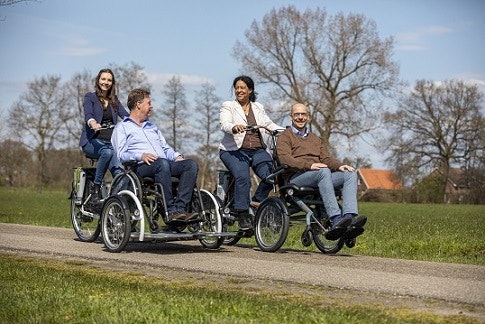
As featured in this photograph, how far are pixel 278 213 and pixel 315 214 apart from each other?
1.39ft

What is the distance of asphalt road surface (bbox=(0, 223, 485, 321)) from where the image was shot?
5754 millimetres

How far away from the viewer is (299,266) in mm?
7133

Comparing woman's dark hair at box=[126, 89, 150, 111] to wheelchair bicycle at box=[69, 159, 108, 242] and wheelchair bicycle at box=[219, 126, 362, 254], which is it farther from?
wheelchair bicycle at box=[219, 126, 362, 254]

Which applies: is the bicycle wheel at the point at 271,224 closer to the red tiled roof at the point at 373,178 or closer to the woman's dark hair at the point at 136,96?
the woman's dark hair at the point at 136,96

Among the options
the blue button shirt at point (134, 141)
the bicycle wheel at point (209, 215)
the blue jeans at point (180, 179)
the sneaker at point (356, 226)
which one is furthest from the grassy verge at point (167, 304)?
the blue button shirt at point (134, 141)

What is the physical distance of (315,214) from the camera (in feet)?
28.8

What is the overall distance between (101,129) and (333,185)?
3103 mm

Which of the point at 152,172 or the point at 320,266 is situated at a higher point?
the point at 152,172

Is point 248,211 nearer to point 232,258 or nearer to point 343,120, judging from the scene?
point 232,258

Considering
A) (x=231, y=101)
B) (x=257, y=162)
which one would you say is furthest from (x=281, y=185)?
(x=231, y=101)

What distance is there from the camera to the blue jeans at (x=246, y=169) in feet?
30.1

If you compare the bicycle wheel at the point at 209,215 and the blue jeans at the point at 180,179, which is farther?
the bicycle wheel at the point at 209,215

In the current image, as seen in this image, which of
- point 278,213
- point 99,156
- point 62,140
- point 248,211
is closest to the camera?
point 278,213

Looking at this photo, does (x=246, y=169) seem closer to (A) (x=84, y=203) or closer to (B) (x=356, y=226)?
(B) (x=356, y=226)
